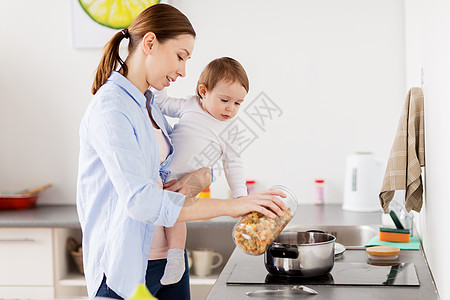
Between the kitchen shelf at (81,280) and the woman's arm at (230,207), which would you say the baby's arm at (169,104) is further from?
the kitchen shelf at (81,280)

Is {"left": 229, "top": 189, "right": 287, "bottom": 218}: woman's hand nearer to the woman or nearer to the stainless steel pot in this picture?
the woman

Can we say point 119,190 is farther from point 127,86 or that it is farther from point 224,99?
point 224,99

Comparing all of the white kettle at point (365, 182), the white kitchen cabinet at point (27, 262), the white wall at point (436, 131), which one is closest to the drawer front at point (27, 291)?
the white kitchen cabinet at point (27, 262)

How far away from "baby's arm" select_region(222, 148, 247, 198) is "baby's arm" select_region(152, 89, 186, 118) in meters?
0.23

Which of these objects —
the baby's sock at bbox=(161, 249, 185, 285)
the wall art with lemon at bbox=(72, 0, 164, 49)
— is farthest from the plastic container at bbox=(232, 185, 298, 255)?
the wall art with lemon at bbox=(72, 0, 164, 49)

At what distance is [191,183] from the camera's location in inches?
75.4

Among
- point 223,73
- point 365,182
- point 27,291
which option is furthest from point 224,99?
point 27,291

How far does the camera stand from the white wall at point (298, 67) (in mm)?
3148

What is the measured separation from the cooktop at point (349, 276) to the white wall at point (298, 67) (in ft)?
4.51

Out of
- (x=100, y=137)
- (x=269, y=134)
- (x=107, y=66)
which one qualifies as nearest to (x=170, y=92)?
(x=269, y=134)

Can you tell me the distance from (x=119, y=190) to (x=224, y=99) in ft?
2.28

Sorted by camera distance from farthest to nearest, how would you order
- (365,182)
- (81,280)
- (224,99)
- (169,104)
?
(365,182)
(81,280)
(169,104)
(224,99)

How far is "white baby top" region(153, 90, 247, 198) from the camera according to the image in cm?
203

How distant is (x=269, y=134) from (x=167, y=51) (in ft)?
5.66
